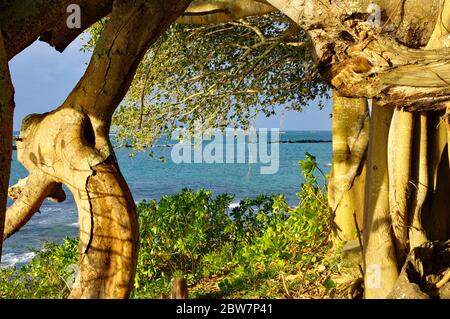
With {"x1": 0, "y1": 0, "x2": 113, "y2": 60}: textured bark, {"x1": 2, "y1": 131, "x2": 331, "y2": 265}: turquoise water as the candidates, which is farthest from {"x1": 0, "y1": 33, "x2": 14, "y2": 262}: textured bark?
{"x1": 2, "y1": 131, "x2": 331, "y2": 265}: turquoise water

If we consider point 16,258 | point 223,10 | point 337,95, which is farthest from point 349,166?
point 16,258

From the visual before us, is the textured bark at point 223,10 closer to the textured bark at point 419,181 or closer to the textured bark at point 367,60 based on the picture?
the textured bark at point 419,181

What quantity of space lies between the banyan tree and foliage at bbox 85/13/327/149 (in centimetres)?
440

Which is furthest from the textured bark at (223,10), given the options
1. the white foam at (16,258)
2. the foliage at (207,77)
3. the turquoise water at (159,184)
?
the turquoise water at (159,184)

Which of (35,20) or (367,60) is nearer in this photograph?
(367,60)

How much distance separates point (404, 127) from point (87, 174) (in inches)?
110

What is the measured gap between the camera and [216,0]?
8.39 metres

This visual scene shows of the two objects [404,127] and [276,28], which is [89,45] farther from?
[404,127]

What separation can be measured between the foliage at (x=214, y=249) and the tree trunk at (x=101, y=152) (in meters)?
2.83

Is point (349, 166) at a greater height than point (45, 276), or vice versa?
point (349, 166)

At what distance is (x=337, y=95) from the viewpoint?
5.47 meters

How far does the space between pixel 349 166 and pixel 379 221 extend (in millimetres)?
2687

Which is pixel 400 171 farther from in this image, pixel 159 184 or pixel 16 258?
pixel 159 184
